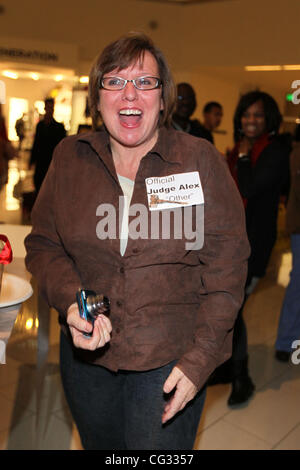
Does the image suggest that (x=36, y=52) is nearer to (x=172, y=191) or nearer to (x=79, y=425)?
(x=172, y=191)

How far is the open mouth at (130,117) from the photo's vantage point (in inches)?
45.1

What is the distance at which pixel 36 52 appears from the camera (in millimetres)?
1903

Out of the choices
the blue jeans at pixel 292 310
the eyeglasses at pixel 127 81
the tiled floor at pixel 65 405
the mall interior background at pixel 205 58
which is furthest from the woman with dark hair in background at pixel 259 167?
the eyeglasses at pixel 127 81

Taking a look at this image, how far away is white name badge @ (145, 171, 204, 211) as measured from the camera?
113 cm

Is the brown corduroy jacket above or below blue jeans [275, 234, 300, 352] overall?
above

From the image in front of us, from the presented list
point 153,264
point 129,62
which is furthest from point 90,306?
point 129,62

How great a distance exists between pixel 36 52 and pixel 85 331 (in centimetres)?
138

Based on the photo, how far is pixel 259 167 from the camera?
2182 millimetres

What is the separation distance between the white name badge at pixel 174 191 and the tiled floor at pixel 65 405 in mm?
569

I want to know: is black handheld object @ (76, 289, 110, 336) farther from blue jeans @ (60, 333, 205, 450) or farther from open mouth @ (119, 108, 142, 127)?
open mouth @ (119, 108, 142, 127)

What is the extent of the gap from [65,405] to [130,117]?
1.72 m

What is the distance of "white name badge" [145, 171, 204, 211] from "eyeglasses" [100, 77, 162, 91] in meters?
0.24

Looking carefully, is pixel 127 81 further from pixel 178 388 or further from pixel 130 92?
pixel 178 388

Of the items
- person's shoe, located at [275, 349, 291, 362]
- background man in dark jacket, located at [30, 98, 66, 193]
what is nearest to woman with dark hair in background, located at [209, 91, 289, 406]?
person's shoe, located at [275, 349, 291, 362]
